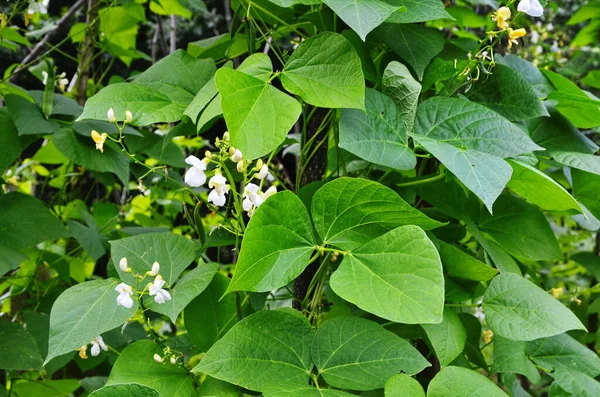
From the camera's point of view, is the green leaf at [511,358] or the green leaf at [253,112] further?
the green leaf at [511,358]

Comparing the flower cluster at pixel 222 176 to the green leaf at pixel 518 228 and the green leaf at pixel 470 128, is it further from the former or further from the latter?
the green leaf at pixel 518 228

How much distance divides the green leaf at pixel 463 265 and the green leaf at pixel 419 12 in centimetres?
30

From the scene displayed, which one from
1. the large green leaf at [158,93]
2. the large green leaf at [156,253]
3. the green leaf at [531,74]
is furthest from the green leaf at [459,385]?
the green leaf at [531,74]

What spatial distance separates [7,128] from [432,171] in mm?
824

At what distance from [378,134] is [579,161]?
34cm

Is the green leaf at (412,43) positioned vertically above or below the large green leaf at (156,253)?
above

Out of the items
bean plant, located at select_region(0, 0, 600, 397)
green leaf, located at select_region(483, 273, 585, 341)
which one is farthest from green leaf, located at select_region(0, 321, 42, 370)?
green leaf, located at select_region(483, 273, 585, 341)

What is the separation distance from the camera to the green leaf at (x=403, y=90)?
2.74 ft

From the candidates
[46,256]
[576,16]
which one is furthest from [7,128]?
[576,16]

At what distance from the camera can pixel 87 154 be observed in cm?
122

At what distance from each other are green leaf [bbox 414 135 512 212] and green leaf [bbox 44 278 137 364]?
1.38ft

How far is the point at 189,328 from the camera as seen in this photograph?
32.3 inches

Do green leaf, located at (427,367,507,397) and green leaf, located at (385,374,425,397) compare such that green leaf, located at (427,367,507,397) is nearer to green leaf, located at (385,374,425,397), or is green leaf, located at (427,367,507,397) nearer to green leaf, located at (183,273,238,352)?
green leaf, located at (385,374,425,397)

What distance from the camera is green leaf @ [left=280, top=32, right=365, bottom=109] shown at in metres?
0.74
